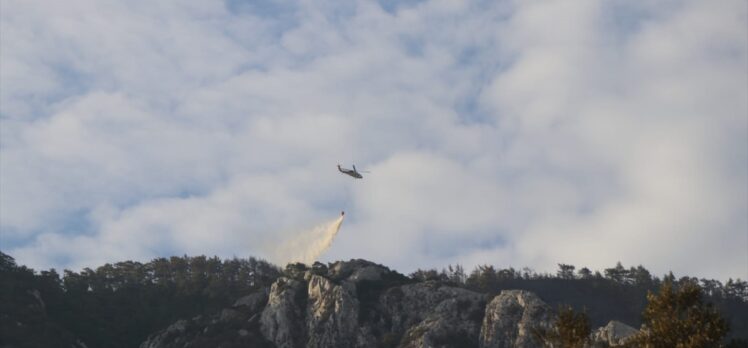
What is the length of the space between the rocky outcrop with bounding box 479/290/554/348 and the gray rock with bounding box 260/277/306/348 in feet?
113

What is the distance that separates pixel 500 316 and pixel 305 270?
2100 inches

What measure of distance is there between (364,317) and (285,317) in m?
14.8

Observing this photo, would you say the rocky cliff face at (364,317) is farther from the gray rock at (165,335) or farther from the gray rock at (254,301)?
the gray rock at (254,301)

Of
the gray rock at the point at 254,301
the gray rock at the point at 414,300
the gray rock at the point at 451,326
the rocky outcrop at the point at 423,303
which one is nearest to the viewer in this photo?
the gray rock at the point at 451,326

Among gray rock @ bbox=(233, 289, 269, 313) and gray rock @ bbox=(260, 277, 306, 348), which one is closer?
gray rock @ bbox=(260, 277, 306, 348)

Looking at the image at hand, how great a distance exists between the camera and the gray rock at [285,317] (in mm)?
156500

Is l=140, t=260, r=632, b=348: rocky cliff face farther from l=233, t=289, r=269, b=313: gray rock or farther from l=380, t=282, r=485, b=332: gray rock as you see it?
l=233, t=289, r=269, b=313: gray rock

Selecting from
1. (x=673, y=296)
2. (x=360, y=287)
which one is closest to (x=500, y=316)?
(x=360, y=287)

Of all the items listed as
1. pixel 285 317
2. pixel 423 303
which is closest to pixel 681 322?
pixel 423 303

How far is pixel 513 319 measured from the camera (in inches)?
5704

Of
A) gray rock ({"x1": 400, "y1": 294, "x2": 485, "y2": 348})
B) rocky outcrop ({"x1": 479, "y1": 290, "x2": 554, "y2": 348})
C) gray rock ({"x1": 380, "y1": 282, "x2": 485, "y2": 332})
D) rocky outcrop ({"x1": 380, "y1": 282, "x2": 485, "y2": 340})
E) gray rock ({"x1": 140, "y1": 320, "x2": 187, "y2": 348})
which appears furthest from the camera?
gray rock ({"x1": 140, "y1": 320, "x2": 187, "y2": 348})

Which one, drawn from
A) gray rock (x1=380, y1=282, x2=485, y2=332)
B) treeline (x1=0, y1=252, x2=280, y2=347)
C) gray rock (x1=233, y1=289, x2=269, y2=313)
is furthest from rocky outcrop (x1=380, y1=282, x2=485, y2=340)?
treeline (x1=0, y1=252, x2=280, y2=347)

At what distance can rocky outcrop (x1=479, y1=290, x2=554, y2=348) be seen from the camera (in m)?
141

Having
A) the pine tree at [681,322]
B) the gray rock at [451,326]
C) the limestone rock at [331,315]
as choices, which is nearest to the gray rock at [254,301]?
the limestone rock at [331,315]
